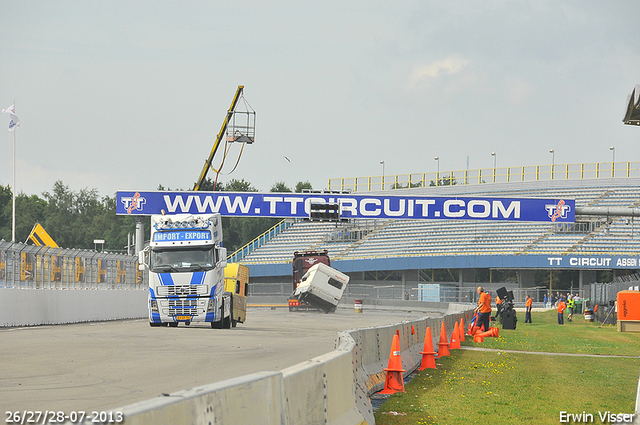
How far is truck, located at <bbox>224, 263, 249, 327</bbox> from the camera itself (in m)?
29.5

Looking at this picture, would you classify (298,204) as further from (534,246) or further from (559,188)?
(559,188)

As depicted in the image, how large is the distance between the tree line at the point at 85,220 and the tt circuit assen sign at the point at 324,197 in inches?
2380

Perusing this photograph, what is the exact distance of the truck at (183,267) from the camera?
82.9ft

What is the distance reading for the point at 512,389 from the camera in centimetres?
1267

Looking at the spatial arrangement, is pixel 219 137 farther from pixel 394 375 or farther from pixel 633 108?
pixel 394 375

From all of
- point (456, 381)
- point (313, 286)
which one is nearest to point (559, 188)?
point (313, 286)

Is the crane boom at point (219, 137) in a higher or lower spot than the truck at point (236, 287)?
higher

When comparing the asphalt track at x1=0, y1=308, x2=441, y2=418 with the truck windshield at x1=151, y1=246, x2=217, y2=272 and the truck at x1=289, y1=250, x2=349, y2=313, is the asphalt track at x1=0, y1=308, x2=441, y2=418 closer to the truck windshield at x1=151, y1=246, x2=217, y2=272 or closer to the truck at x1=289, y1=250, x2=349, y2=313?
the truck windshield at x1=151, y1=246, x2=217, y2=272

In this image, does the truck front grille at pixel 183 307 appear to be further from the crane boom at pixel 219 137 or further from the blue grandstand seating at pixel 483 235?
the blue grandstand seating at pixel 483 235

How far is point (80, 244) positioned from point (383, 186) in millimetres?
67513

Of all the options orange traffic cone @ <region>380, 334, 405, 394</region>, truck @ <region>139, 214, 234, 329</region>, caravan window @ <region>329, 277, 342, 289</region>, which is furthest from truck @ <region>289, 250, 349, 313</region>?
orange traffic cone @ <region>380, 334, 405, 394</region>

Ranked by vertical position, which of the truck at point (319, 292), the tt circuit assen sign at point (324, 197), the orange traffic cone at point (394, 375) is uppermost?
the tt circuit assen sign at point (324, 197)

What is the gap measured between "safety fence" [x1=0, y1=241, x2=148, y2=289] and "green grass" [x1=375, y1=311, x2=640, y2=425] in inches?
551

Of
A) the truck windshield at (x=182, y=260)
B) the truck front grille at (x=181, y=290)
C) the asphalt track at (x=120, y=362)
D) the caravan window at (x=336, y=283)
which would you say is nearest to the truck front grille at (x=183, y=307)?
the truck front grille at (x=181, y=290)
